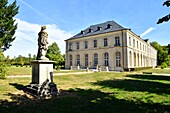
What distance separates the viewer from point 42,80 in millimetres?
7676

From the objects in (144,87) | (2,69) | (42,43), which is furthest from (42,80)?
(144,87)

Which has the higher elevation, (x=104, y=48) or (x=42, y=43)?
(x=104, y=48)

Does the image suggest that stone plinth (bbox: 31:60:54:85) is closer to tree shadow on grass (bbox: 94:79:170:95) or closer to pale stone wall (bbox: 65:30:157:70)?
tree shadow on grass (bbox: 94:79:170:95)

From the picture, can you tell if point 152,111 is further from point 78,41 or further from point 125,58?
point 78,41

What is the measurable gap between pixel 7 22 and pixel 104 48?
815 inches

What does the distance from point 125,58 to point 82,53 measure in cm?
1216

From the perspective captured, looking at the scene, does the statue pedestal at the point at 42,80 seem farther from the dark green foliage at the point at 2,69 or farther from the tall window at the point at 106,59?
the tall window at the point at 106,59

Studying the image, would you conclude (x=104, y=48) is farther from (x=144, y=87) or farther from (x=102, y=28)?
(x=144, y=87)

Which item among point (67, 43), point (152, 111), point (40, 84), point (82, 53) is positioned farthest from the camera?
point (67, 43)

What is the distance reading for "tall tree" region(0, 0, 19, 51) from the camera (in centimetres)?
2772

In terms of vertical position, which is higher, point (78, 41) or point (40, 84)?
point (78, 41)

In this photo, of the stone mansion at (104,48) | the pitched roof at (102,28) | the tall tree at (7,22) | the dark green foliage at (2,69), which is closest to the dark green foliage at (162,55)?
the stone mansion at (104,48)

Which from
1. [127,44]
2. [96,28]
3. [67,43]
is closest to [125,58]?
[127,44]

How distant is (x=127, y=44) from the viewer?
101 ft
